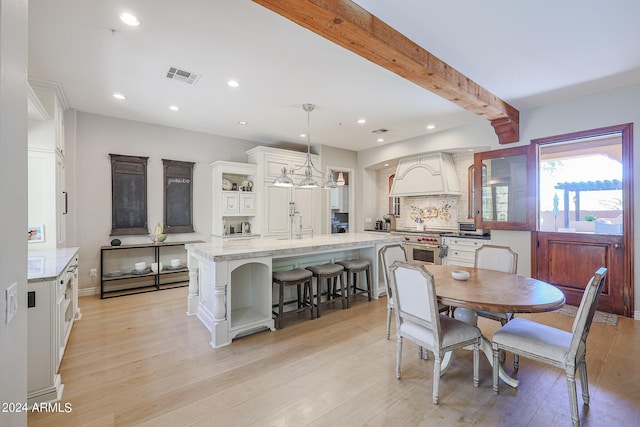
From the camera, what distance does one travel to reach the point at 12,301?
36.1 inches

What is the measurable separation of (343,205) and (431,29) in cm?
498

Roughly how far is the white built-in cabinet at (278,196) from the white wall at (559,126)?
2.32 metres

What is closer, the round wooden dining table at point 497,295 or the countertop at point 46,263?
the round wooden dining table at point 497,295

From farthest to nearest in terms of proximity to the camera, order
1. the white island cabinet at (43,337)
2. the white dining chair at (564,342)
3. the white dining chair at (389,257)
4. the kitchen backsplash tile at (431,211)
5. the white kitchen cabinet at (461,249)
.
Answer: the kitchen backsplash tile at (431,211) < the white kitchen cabinet at (461,249) < the white dining chair at (389,257) < the white island cabinet at (43,337) < the white dining chair at (564,342)

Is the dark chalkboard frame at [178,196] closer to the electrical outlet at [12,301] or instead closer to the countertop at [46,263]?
the countertop at [46,263]

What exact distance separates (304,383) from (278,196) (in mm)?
3976

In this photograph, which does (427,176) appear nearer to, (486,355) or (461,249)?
(461,249)

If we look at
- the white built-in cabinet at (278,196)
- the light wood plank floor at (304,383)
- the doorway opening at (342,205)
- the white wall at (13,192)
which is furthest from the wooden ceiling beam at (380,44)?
the doorway opening at (342,205)

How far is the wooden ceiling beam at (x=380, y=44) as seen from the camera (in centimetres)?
180

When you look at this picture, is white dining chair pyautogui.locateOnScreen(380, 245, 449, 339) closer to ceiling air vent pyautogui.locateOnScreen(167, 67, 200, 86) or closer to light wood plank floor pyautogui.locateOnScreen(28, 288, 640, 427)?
light wood plank floor pyautogui.locateOnScreen(28, 288, 640, 427)

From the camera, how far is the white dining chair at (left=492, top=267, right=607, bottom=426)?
174cm

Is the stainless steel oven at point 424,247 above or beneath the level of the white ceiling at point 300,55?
beneath

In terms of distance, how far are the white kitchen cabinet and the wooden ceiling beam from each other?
91.3 inches

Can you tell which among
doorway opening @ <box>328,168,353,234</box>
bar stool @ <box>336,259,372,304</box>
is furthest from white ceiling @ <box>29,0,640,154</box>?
doorway opening @ <box>328,168,353,234</box>
